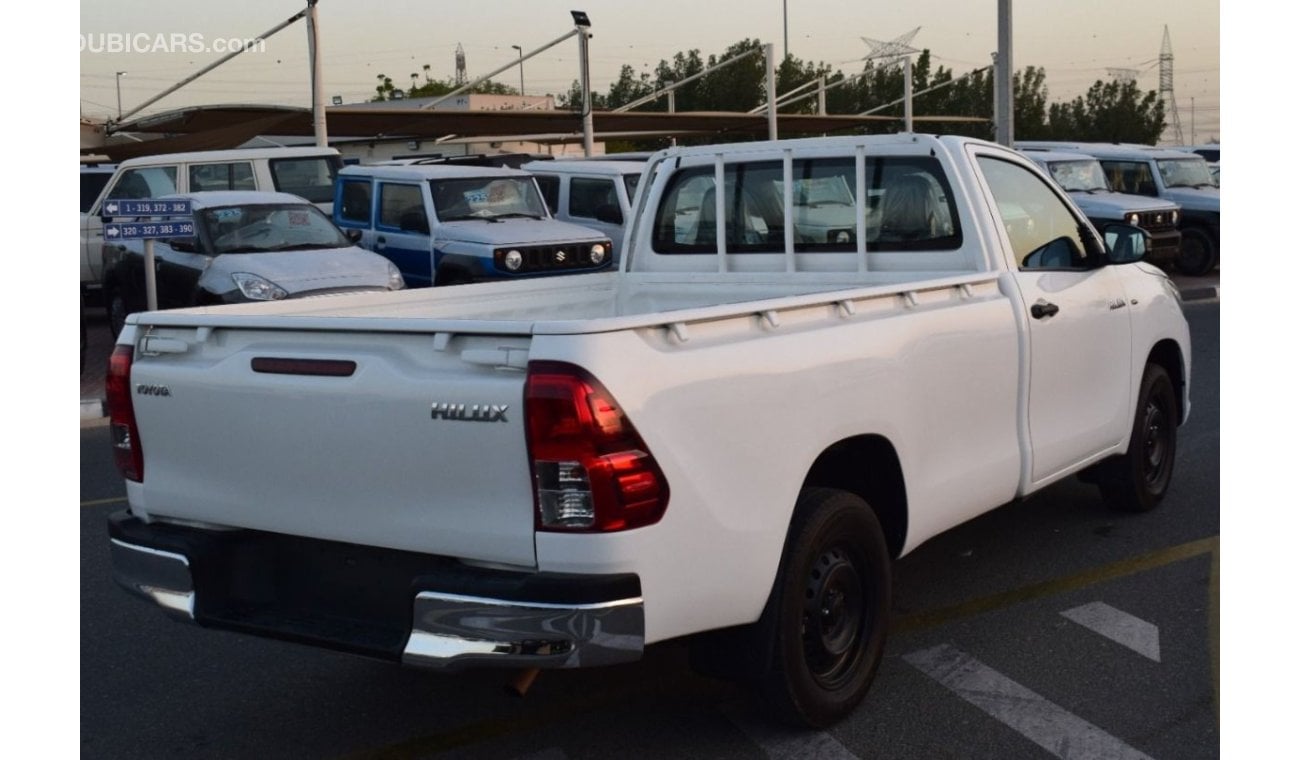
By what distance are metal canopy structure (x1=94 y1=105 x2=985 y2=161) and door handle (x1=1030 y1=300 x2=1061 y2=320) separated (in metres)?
25.4

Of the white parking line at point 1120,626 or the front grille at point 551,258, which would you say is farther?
the front grille at point 551,258

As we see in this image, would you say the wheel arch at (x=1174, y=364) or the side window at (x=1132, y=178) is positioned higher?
the side window at (x=1132, y=178)

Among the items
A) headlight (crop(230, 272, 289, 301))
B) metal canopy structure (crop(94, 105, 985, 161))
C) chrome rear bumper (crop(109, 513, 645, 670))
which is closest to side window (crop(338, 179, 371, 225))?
headlight (crop(230, 272, 289, 301))

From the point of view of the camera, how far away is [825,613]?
4594mm

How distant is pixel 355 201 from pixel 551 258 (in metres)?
2.93

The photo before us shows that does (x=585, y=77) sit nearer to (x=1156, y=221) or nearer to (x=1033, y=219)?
(x=1156, y=221)

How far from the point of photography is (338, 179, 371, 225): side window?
17016 mm

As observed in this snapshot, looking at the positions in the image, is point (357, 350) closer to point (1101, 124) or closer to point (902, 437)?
point (902, 437)

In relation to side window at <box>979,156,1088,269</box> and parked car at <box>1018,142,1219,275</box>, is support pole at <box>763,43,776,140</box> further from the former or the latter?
side window at <box>979,156,1088,269</box>

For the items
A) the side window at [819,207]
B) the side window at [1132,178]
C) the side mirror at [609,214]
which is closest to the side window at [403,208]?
the side mirror at [609,214]

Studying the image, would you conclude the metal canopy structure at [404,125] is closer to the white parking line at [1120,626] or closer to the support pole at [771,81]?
the support pole at [771,81]

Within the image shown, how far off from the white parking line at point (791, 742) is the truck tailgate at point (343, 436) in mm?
1200

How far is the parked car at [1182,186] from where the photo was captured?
22375 millimetres

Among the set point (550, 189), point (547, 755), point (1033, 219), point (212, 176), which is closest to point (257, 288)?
point (212, 176)
